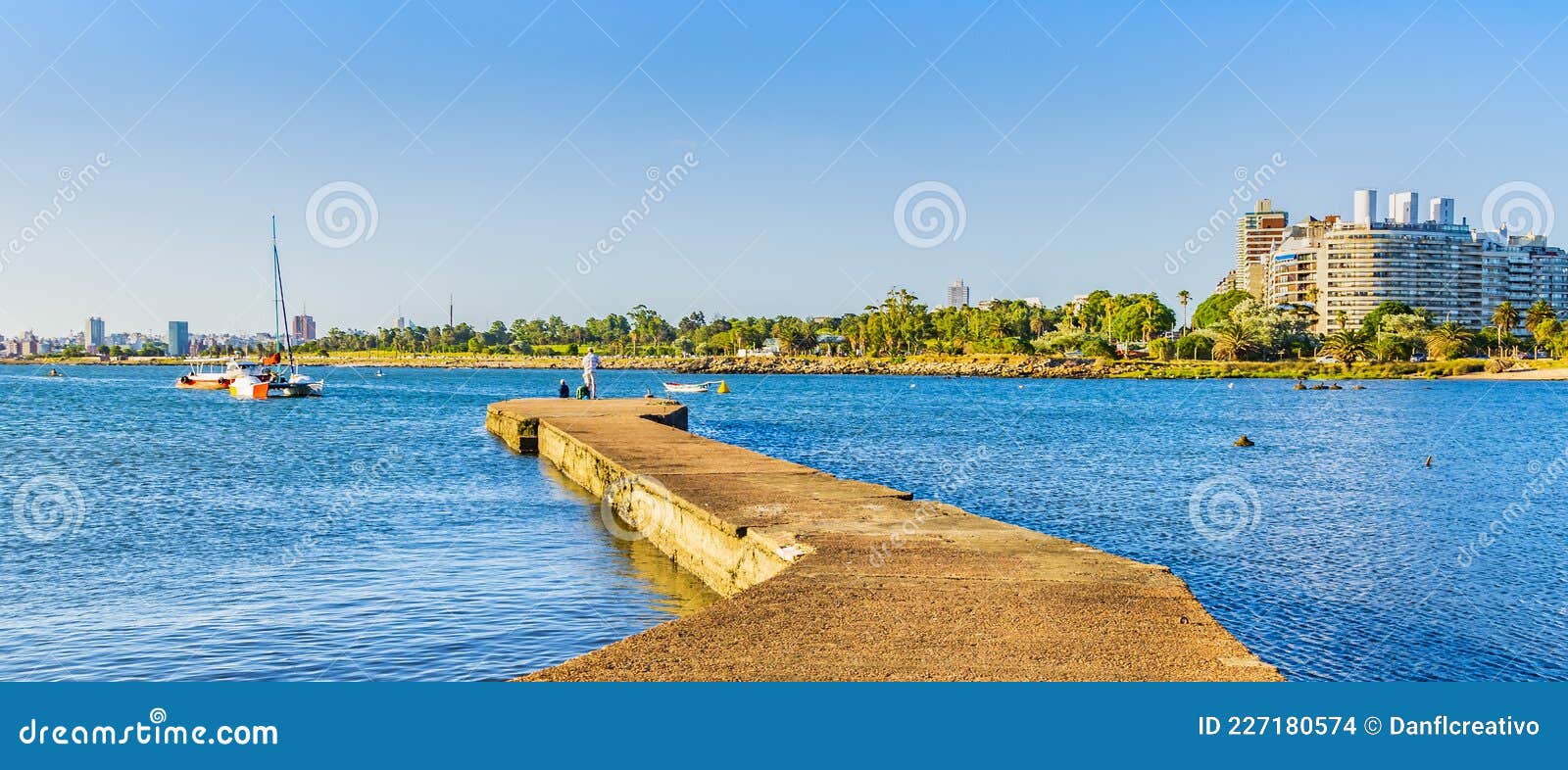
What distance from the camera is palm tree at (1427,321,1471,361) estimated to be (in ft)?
562

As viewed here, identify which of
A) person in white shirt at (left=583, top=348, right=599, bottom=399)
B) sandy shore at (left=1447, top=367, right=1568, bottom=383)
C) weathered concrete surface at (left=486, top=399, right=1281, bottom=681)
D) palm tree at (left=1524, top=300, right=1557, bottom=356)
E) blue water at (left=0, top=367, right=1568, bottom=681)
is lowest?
sandy shore at (left=1447, top=367, right=1568, bottom=383)

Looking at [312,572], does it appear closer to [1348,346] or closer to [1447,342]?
[1348,346]

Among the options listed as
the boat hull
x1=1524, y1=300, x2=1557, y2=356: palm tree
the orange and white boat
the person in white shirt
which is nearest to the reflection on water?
the person in white shirt

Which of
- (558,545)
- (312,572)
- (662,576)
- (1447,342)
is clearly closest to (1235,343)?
(1447,342)

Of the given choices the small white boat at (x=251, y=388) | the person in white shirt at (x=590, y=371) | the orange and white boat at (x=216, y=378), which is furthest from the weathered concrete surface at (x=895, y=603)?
the orange and white boat at (x=216, y=378)

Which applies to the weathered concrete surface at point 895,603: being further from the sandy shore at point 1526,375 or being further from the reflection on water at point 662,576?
the sandy shore at point 1526,375

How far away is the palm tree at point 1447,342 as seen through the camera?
17138 centimetres

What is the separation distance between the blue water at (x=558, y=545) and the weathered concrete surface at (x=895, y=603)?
1293 mm

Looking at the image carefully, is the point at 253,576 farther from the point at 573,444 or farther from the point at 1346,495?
the point at 1346,495

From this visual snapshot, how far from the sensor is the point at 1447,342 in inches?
6762

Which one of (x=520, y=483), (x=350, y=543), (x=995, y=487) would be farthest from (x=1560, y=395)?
(x=350, y=543)

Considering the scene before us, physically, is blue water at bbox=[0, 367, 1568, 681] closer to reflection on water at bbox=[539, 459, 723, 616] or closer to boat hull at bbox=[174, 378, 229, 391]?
reflection on water at bbox=[539, 459, 723, 616]

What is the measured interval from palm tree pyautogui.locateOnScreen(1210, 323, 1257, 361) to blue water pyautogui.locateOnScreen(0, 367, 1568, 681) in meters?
132

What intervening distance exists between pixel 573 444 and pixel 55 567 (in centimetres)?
1424
